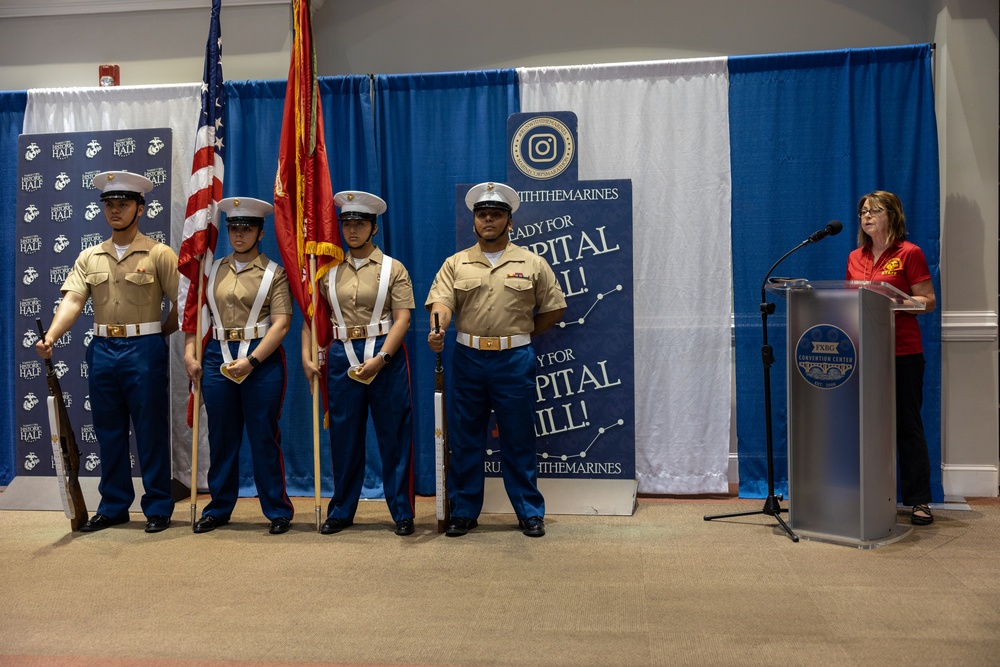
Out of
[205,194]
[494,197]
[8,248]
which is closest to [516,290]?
[494,197]

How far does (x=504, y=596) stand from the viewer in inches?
138

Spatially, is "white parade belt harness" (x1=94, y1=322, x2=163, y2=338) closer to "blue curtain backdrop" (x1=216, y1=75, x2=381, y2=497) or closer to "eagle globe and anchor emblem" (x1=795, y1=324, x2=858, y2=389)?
"blue curtain backdrop" (x1=216, y1=75, x2=381, y2=497)

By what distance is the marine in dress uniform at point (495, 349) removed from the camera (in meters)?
4.53

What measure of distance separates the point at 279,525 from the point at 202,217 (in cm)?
168

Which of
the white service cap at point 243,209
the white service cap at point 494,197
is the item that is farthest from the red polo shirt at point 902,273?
the white service cap at point 243,209

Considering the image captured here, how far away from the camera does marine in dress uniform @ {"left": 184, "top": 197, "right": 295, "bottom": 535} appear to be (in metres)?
4.63

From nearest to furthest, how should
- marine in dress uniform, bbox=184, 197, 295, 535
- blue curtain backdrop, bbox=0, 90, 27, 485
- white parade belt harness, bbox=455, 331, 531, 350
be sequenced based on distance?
white parade belt harness, bbox=455, 331, 531, 350
marine in dress uniform, bbox=184, 197, 295, 535
blue curtain backdrop, bbox=0, 90, 27, 485

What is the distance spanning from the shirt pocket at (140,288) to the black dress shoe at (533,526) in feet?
7.62

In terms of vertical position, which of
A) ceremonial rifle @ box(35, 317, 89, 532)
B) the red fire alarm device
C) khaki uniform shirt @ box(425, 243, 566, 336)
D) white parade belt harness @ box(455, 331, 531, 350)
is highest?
the red fire alarm device

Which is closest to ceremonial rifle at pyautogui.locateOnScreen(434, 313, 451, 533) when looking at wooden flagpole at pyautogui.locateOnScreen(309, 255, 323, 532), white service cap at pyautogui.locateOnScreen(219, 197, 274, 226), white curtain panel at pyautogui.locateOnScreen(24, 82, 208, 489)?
wooden flagpole at pyautogui.locateOnScreen(309, 255, 323, 532)

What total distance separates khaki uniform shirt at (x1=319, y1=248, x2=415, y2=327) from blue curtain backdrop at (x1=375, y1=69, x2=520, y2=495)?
803 mm

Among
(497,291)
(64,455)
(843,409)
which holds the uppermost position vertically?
(497,291)

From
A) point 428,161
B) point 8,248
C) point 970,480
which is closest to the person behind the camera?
point 970,480

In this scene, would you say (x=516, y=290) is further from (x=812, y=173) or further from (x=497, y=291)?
(x=812, y=173)
